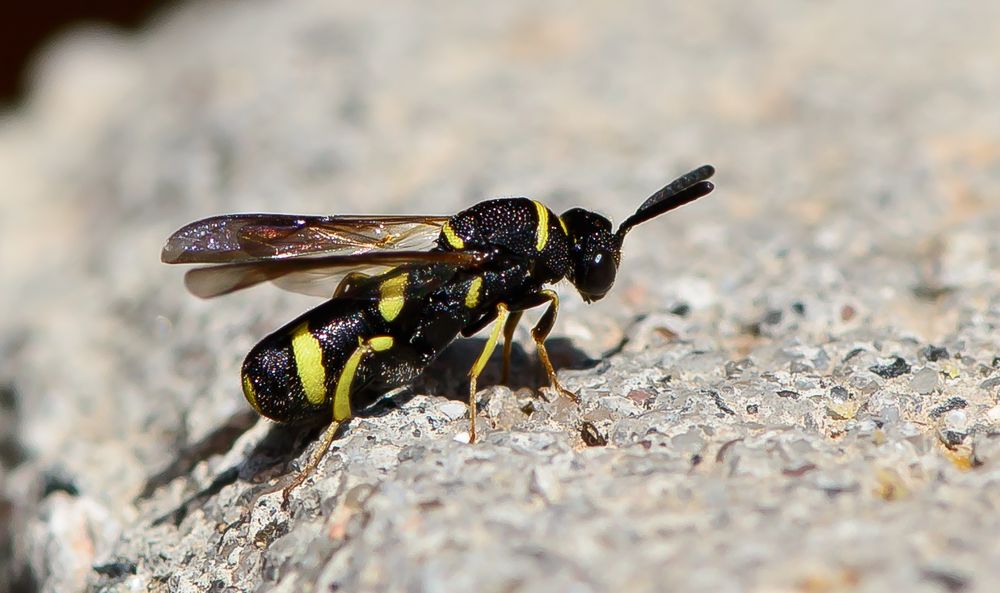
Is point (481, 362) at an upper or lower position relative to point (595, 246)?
lower

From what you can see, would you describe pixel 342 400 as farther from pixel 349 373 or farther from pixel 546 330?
pixel 546 330

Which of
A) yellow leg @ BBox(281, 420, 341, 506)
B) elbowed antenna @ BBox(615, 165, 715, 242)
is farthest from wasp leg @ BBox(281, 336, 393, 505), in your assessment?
elbowed antenna @ BBox(615, 165, 715, 242)

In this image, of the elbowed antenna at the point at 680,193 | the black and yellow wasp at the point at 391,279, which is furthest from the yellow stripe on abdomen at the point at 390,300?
the elbowed antenna at the point at 680,193

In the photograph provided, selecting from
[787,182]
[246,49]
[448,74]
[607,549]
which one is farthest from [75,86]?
[607,549]

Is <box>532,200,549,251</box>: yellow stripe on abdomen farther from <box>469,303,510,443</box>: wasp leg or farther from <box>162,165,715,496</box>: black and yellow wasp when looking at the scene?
<box>469,303,510,443</box>: wasp leg

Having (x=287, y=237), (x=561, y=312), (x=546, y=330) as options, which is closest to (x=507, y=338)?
(x=546, y=330)

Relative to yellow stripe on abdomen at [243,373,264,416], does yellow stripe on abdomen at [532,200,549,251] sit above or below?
above

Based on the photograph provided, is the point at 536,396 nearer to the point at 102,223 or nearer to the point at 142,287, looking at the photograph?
the point at 142,287
